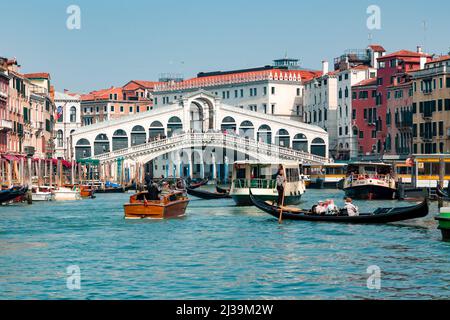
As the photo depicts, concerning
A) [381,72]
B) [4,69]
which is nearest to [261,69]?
[381,72]

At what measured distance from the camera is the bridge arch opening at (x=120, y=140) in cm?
7412

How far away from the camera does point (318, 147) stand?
76.6m

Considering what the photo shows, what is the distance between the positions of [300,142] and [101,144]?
14370mm

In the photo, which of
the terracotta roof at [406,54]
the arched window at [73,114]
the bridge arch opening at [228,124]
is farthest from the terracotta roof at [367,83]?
the arched window at [73,114]

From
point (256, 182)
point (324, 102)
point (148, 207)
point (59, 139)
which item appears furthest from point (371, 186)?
point (59, 139)

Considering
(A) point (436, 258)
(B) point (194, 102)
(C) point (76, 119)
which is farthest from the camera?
(C) point (76, 119)

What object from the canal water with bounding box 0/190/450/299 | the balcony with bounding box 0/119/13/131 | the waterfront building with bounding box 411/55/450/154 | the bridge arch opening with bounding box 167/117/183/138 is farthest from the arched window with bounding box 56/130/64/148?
the canal water with bounding box 0/190/450/299

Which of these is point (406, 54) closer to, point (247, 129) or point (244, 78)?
point (247, 129)

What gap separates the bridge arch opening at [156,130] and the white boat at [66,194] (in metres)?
30.1

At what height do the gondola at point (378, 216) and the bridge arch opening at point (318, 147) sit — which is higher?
the bridge arch opening at point (318, 147)

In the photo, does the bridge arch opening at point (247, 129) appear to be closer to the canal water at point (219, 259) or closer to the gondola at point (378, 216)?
the canal water at point (219, 259)

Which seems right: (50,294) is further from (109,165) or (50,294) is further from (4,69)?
(109,165)

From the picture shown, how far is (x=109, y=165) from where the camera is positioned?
65438 mm

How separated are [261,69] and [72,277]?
77524mm
